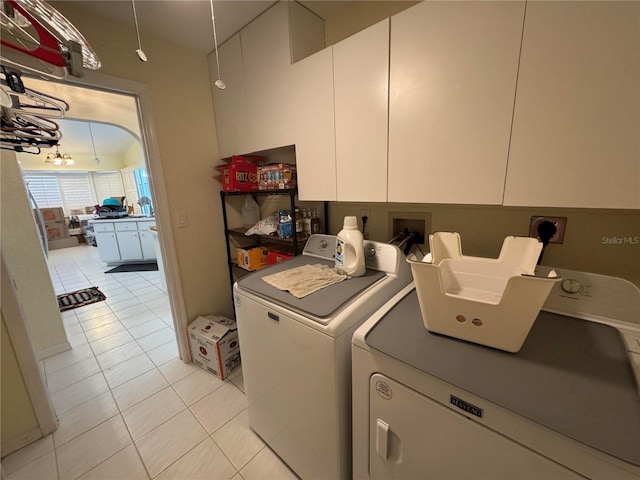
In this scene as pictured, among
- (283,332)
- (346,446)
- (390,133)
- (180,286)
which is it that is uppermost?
(390,133)

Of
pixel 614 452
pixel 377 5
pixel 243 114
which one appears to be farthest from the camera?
pixel 243 114

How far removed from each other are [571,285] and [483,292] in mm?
304

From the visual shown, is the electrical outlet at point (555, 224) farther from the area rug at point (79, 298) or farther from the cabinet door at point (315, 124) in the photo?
the area rug at point (79, 298)

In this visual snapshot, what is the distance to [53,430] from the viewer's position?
1.53 meters

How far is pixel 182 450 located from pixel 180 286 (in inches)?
41.1

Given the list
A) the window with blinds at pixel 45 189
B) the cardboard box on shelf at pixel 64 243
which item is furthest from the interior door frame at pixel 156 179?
the window with blinds at pixel 45 189

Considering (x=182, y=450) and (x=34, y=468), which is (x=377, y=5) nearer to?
(x=182, y=450)

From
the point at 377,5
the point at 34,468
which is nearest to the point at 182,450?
the point at 34,468

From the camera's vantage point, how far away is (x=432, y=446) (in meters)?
0.73

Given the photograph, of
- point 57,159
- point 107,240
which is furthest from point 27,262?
point 57,159

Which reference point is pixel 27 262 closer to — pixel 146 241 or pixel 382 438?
pixel 146 241

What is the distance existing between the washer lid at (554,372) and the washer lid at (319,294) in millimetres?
181

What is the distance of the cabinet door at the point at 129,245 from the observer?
473 centimetres

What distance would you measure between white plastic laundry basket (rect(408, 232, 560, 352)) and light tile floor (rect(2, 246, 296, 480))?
47.7 inches
